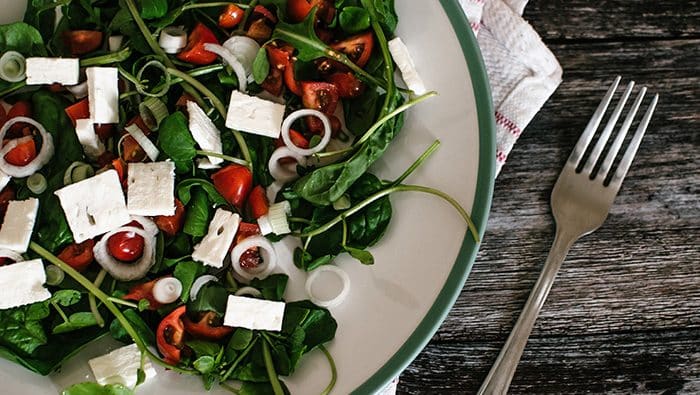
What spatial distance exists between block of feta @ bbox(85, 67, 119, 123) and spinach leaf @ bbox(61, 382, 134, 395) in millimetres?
532

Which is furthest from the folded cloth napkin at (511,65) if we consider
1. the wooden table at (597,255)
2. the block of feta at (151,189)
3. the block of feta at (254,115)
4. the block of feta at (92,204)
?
the block of feta at (92,204)

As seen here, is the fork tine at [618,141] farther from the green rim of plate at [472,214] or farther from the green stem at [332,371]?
the green stem at [332,371]

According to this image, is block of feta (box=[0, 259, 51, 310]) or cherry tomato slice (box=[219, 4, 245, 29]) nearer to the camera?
block of feta (box=[0, 259, 51, 310])

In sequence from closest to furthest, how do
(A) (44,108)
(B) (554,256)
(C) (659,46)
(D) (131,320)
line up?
(D) (131,320)
(A) (44,108)
(B) (554,256)
(C) (659,46)

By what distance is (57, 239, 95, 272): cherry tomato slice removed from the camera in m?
1.63

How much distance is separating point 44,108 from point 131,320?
0.50 meters

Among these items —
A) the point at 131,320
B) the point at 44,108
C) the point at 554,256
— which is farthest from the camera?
the point at 554,256

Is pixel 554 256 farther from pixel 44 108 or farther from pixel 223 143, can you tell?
pixel 44 108

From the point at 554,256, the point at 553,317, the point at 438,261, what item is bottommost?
the point at 553,317

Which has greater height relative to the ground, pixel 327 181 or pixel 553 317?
pixel 327 181

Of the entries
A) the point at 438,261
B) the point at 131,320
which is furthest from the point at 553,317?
the point at 131,320

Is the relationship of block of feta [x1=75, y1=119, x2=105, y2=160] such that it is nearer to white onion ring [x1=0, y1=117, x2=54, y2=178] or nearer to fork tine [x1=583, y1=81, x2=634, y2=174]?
white onion ring [x1=0, y1=117, x2=54, y2=178]

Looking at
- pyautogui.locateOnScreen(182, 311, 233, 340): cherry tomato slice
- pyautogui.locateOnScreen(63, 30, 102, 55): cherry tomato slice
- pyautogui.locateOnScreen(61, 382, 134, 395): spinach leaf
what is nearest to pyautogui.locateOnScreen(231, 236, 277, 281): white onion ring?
pyautogui.locateOnScreen(182, 311, 233, 340): cherry tomato slice

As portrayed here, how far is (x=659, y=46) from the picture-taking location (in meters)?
2.09
